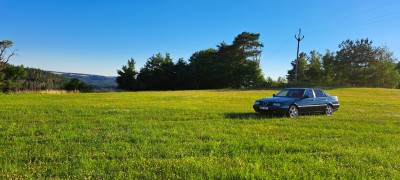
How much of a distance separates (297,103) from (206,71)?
5447 centimetres

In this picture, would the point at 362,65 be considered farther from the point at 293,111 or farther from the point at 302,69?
the point at 293,111

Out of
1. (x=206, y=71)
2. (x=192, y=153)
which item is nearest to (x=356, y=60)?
(x=206, y=71)

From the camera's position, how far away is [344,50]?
240ft

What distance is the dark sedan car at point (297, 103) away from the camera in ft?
47.1

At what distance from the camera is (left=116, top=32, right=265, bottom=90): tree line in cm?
6806

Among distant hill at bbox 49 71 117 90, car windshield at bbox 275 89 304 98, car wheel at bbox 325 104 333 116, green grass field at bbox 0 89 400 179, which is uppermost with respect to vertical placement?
distant hill at bbox 49 71 117 90

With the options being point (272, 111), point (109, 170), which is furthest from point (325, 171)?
point (272, 111)

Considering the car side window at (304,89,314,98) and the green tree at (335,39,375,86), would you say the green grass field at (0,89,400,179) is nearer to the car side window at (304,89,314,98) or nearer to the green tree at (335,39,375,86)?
the car side window at (304,89,314,98)

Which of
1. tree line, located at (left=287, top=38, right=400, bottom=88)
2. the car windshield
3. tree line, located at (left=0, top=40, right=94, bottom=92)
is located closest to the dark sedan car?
the car windshield

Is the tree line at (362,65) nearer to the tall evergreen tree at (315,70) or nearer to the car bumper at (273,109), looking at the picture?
the tall evergreen tree at (315,70)

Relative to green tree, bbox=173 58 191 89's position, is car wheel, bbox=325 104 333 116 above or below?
Result: below

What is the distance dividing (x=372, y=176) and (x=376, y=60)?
7522 centimetres

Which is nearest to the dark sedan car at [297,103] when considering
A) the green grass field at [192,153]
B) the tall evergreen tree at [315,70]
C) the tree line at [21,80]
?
the green grass field at [192,153]

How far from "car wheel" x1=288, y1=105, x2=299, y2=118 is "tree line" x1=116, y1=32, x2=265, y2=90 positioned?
51913 mm
